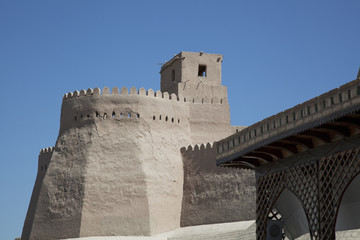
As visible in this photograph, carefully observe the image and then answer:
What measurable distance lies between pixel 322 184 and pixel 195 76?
62.9 feet

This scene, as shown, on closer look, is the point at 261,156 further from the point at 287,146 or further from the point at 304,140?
the point at 304,140

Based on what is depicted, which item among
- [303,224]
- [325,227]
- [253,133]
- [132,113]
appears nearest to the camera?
[325,227]

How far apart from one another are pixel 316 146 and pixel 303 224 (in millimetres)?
3756

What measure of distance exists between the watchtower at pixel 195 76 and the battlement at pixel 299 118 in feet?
53.0

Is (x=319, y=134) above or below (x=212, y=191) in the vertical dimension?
below

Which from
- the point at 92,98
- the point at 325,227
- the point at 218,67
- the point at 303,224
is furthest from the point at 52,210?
the point at 325,227

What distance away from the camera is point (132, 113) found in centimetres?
2541

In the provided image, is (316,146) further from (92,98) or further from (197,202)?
(92,98)

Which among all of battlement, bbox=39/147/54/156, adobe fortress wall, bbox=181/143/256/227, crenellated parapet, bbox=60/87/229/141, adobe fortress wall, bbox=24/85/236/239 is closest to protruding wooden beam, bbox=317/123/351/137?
adobe fortress wall, bbox=181/143/256/227

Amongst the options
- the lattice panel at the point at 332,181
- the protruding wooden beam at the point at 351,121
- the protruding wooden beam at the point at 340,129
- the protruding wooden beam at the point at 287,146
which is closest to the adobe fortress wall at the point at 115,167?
the protruding wooden beam at the point at 287,146

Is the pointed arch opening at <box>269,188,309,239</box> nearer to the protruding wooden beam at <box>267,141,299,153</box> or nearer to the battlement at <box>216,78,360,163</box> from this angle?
the battlement at <box>216,78,360,163</box>

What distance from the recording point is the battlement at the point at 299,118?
934 centimetres

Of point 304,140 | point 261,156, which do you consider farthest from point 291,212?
point 304,140

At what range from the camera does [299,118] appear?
10.3 metres
